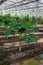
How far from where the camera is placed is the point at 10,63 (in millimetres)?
4348

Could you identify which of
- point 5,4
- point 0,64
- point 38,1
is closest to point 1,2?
point 5,4

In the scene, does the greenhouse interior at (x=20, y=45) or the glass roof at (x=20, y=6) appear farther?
the glass roof at (x=20, y=6)

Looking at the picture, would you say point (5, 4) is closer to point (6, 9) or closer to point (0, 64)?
point (6, 9)

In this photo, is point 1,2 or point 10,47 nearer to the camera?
point 10,47

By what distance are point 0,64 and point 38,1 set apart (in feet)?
22.6

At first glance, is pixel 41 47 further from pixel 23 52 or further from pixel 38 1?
pixel 38 1

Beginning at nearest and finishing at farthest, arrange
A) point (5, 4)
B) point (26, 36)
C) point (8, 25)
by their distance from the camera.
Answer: point (26, 36), point (8, 25), point (5, 4)

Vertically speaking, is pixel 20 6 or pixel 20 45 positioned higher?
pixel 20 6

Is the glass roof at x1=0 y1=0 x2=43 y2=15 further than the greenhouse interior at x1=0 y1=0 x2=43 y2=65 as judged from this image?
Yes

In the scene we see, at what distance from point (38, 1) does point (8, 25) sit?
5660mm

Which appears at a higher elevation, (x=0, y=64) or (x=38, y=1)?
(x=38, y=1)

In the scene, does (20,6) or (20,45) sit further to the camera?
(20,6)

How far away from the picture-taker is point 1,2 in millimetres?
12039

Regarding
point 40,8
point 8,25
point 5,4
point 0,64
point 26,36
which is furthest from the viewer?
point 5,4
